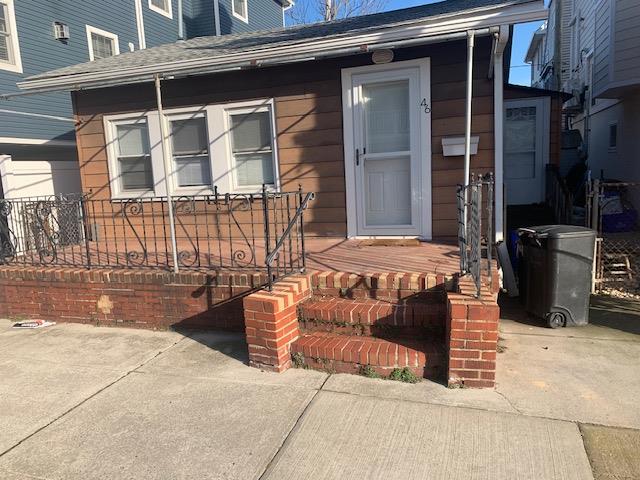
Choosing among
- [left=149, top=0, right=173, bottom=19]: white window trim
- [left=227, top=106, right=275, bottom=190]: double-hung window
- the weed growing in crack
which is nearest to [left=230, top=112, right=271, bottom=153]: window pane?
[left=227, top=106, right=275, bottom=190]: double-hung window

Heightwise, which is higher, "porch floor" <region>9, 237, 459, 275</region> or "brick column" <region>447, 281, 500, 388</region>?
"porch floor" <region>9, 237, 459, 275</region>

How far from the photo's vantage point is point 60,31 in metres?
10.7

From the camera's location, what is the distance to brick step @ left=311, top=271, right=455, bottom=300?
3.92 metres

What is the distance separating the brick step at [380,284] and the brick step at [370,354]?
16.7 inches

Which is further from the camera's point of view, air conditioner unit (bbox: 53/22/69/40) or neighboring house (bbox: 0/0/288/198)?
air conditioner unit (bbox: 53/22/69/40)

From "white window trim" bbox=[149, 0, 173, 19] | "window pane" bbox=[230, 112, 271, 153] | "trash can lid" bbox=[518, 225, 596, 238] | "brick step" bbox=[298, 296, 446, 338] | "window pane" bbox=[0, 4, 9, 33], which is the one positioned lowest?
"brick step" bbox=[298, 296, 446, 338]

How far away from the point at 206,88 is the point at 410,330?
452 cm

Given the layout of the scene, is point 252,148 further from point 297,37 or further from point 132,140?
point 132,140

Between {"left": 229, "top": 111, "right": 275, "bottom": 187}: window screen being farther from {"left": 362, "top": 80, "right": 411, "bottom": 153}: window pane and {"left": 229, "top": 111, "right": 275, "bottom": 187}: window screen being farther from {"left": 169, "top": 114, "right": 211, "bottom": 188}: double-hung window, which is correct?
{"left": 362, "top": 80, "right": 411, "bottom": 153}: window pane

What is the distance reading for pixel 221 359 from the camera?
401cm

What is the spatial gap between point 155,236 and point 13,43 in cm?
690

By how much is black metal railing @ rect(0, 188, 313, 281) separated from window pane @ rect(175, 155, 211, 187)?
35 cm

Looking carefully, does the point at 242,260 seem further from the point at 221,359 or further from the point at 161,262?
the point at 221,359

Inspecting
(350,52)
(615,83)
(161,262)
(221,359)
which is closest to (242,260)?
(161,262)
